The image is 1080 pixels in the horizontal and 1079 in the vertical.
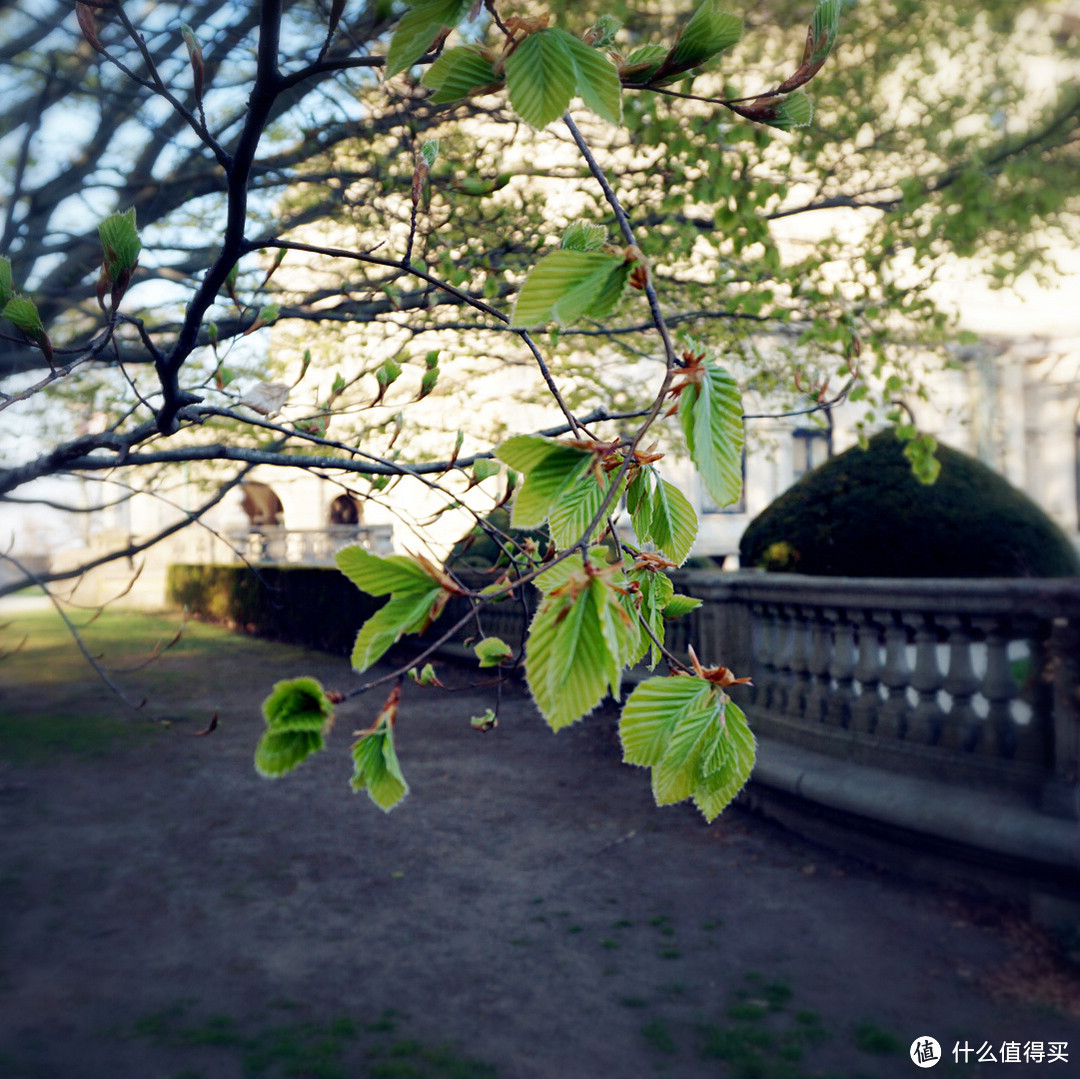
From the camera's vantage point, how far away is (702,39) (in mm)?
1130

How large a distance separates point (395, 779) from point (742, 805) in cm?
649

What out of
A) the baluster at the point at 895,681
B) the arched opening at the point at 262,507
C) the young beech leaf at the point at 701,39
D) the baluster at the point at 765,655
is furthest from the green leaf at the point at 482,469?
the arched opening at the point at 262,507

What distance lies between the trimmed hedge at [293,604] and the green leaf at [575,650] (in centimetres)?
1164

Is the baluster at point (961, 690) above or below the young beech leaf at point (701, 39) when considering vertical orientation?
below

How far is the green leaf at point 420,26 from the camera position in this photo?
37.4 inches

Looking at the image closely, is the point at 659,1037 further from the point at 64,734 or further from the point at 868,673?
the point at 64,734

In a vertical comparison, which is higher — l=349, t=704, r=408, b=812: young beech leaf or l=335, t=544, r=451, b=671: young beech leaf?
l=335, t=544, r=451, b=671: young beech leaf

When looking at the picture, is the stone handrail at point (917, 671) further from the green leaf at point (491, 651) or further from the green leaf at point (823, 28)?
the green leaf at point (823, 28)

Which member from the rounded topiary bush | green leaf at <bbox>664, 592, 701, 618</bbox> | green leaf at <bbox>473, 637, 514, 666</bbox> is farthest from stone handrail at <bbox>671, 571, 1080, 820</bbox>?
green leaf at <bbox>664, 592, 701, 618</bbox>

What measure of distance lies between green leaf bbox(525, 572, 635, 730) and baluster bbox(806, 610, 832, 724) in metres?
5.74

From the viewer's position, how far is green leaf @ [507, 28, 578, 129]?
2.99ft

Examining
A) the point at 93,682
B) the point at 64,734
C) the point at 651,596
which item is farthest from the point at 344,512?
the point at 651,596

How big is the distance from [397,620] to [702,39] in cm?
80

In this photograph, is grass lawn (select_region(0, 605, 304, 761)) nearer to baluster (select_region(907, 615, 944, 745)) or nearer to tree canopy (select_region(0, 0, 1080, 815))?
tree canopy (select_region(0, 0, 1080, 815))
